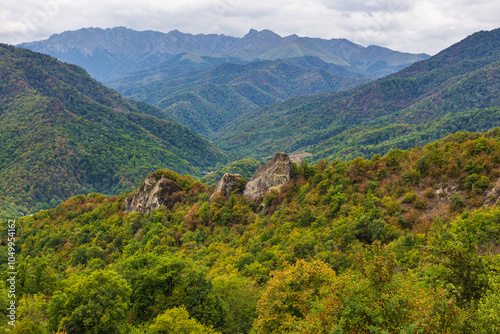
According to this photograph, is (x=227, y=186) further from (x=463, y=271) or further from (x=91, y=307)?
(x=463, y=271)

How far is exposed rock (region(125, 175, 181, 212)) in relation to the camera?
259 ft

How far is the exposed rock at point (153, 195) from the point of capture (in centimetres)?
7900

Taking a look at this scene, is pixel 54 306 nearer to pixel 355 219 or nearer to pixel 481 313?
pixel 481 313

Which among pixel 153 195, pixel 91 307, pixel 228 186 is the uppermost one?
pixel 228 186

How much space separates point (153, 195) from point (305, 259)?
51.7m

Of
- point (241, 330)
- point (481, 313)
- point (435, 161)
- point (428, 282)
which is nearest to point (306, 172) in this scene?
point (435, 161)

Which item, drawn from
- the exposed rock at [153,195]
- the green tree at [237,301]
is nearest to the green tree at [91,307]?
the green tree at [237,301]

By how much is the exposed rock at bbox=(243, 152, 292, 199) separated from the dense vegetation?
2.10m

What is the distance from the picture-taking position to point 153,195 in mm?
79750

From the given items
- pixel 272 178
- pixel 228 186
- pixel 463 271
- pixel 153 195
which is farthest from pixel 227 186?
pixel 463 271

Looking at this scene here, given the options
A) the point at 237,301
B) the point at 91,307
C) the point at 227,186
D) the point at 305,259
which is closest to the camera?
the point at 91,307

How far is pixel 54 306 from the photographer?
91.9ft

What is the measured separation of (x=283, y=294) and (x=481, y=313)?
1350 centimetres

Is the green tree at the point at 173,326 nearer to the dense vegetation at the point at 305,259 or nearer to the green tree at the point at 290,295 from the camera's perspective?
the dense vegetation at the point at 305,259
